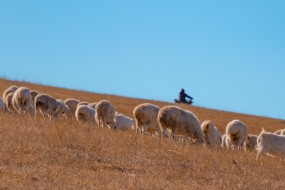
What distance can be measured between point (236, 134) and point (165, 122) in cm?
404

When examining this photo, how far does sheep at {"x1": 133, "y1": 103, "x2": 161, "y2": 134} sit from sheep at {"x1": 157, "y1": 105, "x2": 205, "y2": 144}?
2.25 m

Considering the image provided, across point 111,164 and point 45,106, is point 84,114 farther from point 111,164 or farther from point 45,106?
point 111,164

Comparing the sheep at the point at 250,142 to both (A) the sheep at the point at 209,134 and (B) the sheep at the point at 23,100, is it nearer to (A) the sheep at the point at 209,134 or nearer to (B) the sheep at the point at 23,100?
(A) the sheep at the point at 209,134

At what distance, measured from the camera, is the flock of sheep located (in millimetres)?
21141

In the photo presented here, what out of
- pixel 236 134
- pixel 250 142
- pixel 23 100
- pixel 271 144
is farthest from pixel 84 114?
pixel 271 144

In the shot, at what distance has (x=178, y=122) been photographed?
21.6 metres

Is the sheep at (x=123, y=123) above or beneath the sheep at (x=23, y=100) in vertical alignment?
beneath

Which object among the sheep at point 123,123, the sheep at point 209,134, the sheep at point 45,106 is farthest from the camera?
the sheep at point 123,123

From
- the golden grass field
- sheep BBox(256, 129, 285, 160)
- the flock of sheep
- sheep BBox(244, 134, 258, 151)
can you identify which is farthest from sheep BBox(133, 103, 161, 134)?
the golden grass field

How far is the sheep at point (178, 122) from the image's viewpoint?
21.4 metres

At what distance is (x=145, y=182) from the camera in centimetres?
1110

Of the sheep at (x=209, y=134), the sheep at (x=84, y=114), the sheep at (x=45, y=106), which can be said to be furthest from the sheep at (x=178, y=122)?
the sheep at (x=45, y=106)

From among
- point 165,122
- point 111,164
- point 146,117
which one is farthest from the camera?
point 146,117

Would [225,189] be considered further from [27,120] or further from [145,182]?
[27,120]
